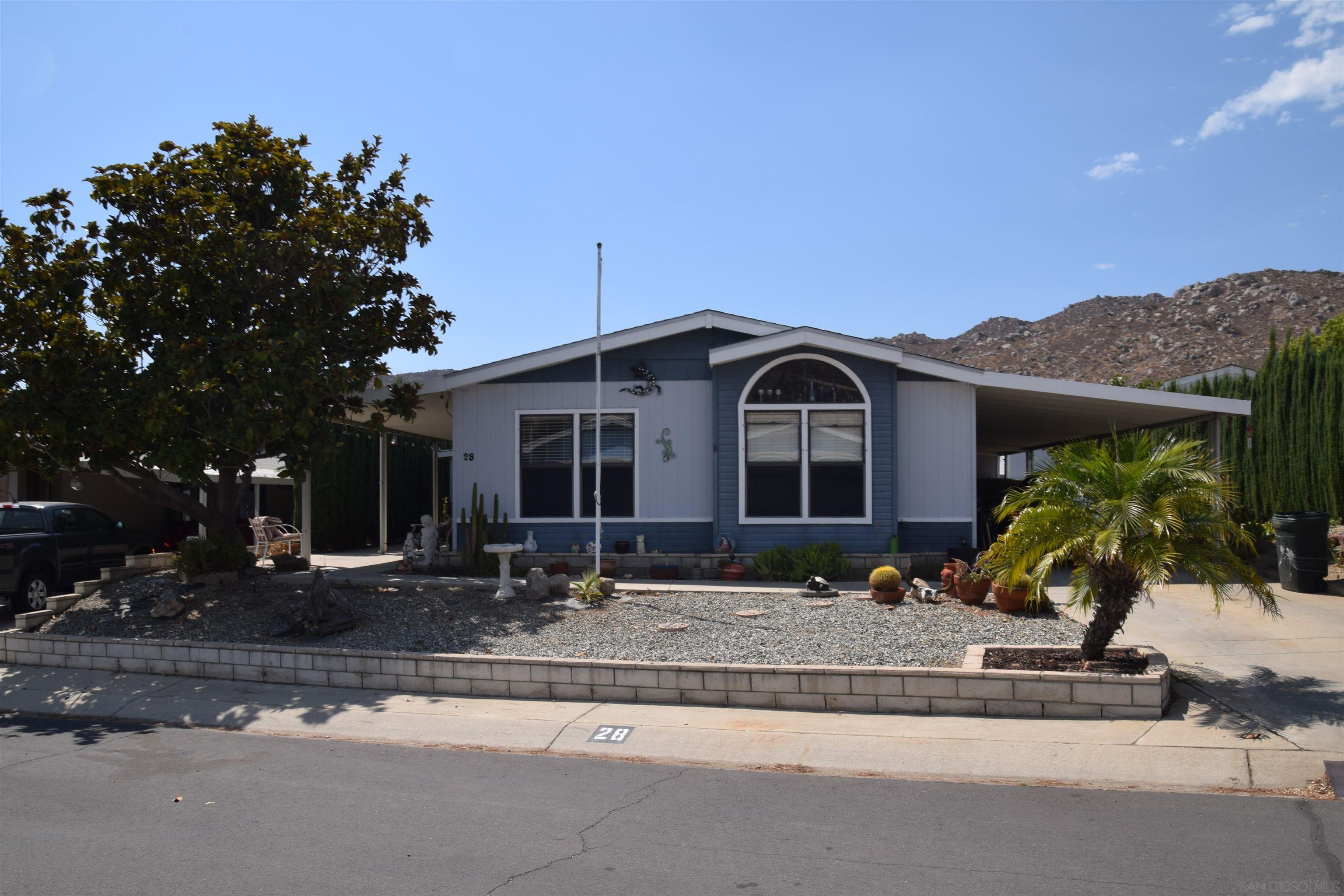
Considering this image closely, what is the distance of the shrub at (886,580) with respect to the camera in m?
10.8

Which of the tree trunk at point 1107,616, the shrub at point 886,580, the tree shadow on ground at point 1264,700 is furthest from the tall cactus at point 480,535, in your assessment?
the tree shadow on ground at point 1264,700

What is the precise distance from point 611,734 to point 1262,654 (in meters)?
6.44

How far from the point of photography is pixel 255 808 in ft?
18.2

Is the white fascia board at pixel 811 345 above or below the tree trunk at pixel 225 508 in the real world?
above

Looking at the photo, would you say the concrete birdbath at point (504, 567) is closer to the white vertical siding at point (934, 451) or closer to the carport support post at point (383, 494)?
the white vertical siding at point (934, 451)

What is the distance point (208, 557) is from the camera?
11617 millimetres

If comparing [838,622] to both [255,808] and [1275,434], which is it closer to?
[255,808]

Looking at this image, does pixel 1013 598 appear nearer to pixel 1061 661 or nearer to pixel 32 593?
pixel 1061 661

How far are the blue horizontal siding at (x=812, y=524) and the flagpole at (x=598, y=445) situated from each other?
176cm

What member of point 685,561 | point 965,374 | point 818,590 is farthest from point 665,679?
point 965,374

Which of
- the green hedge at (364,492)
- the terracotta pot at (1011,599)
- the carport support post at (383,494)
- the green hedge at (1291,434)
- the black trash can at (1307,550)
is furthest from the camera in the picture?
the green hedge at (364,492)

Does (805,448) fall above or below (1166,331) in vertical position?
below

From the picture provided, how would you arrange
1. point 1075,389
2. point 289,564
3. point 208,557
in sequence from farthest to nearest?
point 289,564 → point 1075,389 → point 208,557

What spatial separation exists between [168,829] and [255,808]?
1.64ft
